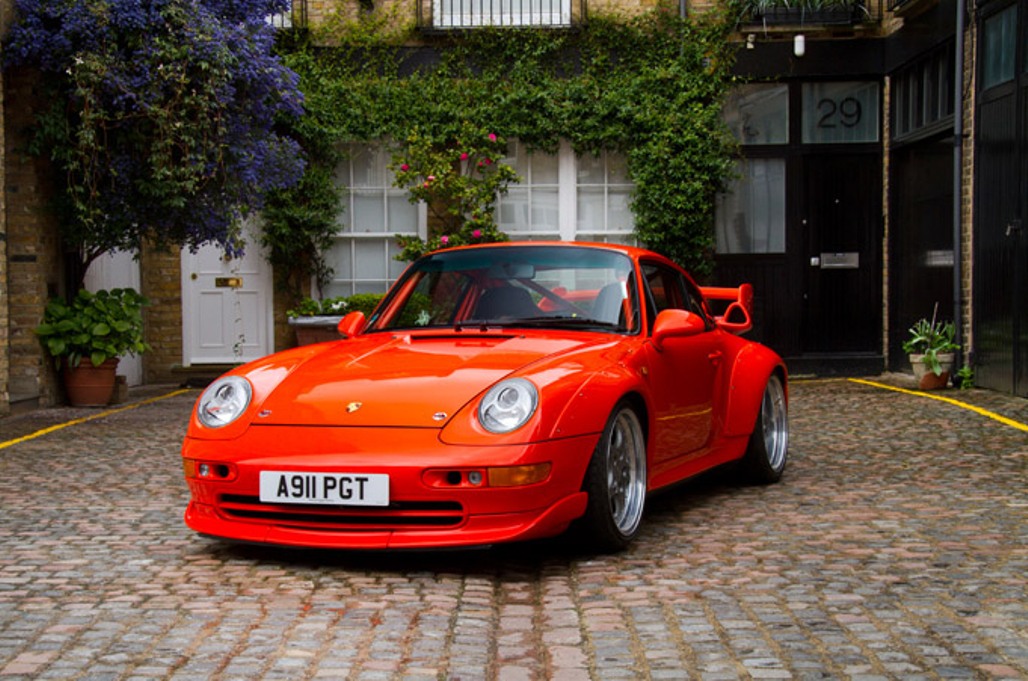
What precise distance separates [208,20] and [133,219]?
2.08 metres

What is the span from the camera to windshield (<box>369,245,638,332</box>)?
5.93m

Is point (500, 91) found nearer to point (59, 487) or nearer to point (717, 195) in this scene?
point (717, 195)

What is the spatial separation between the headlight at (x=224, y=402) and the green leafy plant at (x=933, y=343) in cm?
964

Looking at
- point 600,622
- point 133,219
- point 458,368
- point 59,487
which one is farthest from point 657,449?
point 133,219

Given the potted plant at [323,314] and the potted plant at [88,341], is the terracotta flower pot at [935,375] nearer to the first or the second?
the potted plant at [323,314]

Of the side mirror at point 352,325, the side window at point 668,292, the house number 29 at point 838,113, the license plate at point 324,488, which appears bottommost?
the license plate at point 324,488

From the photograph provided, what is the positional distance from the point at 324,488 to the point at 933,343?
404 inches

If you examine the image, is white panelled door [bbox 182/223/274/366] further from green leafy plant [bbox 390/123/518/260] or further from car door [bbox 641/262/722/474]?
car door [bbox 641/262/722/474]

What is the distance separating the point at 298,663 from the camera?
3.68 metres

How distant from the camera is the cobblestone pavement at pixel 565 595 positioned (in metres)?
3.71

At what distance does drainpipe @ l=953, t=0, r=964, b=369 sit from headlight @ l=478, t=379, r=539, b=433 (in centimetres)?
976

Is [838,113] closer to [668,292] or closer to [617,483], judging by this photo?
[668,292]

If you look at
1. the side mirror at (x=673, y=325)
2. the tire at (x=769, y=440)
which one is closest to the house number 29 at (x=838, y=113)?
the tire at (x=769, y=440)

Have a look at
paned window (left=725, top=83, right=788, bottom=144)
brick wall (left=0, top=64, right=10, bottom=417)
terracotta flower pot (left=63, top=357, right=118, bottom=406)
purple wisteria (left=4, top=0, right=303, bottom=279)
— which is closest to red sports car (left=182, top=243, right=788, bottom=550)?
brick wall (left=0, top=64, right=10, bottom=417)
